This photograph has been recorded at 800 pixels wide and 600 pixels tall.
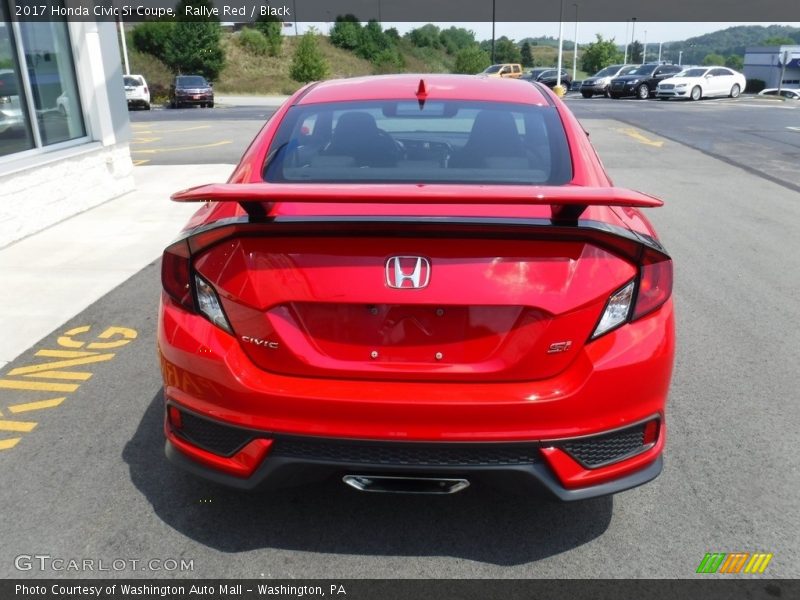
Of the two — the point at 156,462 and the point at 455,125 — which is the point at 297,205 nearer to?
the point at 455,125

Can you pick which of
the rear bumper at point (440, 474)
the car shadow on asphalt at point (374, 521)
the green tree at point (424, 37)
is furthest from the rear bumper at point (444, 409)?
the green tree at point (424, 37)

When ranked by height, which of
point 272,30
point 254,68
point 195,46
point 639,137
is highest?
point 272,30

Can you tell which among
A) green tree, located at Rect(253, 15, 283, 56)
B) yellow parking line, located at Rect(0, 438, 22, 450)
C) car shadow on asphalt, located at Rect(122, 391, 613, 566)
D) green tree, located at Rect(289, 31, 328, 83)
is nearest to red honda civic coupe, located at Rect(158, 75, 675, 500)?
car shadow on asphalt, located at Rect(122, 391, 613, 566)

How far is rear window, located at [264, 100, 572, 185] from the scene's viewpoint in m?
2.86

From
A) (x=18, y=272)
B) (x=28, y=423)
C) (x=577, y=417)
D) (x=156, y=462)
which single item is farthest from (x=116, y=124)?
(x=577, y=417)

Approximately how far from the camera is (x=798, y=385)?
→ 3984 millimetres

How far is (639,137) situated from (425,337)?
16.7 m

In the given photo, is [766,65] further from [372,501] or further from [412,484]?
[412,484]

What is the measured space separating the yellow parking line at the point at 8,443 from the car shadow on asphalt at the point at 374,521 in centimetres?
75

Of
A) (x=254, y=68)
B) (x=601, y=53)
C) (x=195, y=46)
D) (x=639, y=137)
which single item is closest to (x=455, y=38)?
(x=601, y=53)

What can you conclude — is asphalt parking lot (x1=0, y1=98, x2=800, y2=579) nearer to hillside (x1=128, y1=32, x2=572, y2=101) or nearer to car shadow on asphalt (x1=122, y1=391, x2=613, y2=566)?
car shadow on asphalt (x1=122, y1=391, x2=613, y2=566)

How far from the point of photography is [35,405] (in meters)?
3.81

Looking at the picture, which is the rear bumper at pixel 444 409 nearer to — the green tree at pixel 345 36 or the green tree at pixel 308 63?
the green tree at pixel 308 63

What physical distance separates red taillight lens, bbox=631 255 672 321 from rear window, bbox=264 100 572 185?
1.84 ft
